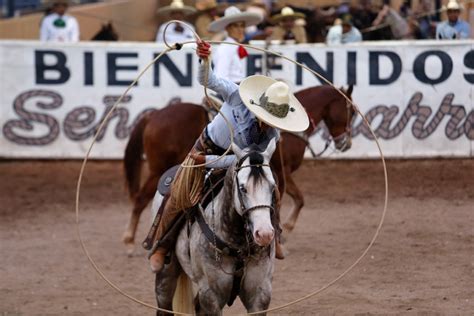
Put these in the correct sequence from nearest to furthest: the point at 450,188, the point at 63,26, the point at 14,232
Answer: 1. the point at 14,232
2. the point at 450,188
3. the point at 63,26

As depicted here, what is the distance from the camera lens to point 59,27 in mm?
17156

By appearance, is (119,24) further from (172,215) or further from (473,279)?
(172,215)

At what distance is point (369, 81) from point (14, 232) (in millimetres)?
5427

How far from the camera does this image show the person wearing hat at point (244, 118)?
6.48m

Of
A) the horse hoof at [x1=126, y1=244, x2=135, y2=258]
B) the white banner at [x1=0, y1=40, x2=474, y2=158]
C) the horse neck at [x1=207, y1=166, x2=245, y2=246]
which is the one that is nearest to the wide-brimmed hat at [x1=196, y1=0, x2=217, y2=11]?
the white banner at [x1=0, y1=40, x2=474, y2=158]

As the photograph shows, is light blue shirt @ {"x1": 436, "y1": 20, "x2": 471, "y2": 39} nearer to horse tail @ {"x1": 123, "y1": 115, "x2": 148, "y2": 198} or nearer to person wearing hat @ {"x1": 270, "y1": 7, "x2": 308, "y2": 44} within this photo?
person wearing hat @ {"x1": 270, "y1": 7, "x2": 308, "y2": 44}

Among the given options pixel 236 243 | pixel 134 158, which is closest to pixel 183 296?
pixel 236 243

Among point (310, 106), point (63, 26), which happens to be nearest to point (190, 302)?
point (310, 106)

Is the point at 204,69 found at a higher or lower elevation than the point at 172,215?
higher

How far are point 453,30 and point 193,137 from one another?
5727 millimetres

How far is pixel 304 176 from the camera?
16.1m

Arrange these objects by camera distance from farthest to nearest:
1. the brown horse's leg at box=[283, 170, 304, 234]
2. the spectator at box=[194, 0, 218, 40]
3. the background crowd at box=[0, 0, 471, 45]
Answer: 1. the spectator at box=[194, 0, 218, 40]
2. the background crowd at box=[0, 0, 471, 45]
3. the brown horse's leg at box=[283, 170, 304, 234]

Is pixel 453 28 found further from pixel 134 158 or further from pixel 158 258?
pixel 158 258

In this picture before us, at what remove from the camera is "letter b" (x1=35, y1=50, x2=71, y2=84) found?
15.8m
